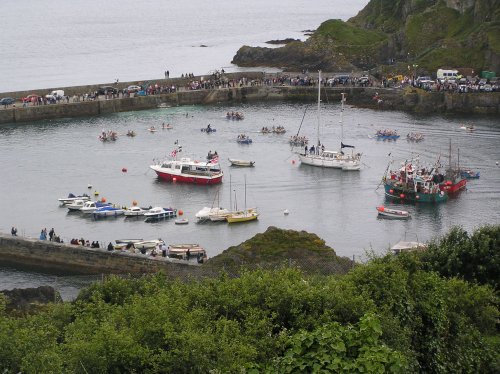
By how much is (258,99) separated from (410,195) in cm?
3723

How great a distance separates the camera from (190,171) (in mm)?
58719

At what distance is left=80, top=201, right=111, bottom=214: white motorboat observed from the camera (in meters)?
50.9

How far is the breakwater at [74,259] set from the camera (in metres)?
39.3

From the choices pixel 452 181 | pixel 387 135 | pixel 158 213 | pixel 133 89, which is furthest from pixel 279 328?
pixel 133 89

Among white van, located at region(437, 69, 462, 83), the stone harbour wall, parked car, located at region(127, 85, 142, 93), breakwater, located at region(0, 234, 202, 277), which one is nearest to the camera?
breakwater, located at region(0, 234, 202, 277)

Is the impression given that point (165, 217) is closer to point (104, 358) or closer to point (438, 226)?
point (438, 226)

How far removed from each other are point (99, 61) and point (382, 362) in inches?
4939

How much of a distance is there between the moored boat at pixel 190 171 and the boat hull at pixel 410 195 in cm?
1074

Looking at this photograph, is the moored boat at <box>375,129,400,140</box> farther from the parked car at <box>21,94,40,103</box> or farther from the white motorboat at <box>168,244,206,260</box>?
the white motorboat at <box>168,244,206,260</box>

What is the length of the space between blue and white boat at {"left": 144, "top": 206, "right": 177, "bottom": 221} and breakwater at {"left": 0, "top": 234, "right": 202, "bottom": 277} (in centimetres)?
876

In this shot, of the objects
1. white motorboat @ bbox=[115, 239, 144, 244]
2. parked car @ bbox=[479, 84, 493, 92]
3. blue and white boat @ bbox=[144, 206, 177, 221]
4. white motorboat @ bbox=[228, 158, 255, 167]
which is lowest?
white motorboat @ bbox=[115, 239, 144, 244]

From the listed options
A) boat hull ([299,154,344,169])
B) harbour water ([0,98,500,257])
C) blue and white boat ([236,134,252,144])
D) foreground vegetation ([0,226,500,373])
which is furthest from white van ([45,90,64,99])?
foreground vegetation ([0,226,500,373])

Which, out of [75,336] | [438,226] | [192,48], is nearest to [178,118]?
[438,226]

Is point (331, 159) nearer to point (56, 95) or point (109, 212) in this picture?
point (109, 212)
